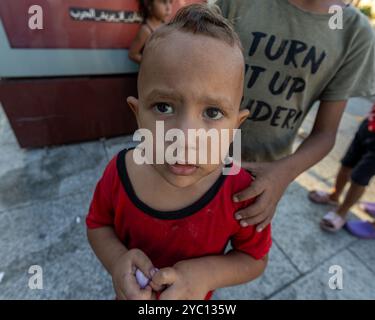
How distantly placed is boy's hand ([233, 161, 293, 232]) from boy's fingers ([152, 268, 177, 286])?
275 millimetres

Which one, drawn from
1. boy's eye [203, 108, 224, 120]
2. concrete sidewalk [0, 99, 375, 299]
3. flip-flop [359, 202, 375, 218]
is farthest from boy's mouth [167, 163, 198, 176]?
flip-flop [359, 202, 375, 218]

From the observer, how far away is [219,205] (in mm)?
825

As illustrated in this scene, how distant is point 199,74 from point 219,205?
0.42 meters

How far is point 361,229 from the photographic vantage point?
2320 mm

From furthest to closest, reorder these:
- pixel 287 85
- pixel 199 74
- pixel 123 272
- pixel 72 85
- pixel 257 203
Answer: pixel 72 85 < pixel 287 85 < pixel 257 203 < pixel 123 272 < pixel 199 74

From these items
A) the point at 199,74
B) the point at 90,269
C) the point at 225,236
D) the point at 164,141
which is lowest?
the point at 90,269

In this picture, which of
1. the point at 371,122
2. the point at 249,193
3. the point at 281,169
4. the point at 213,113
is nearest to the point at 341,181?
the point at 371,122

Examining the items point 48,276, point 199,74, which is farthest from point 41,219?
point 199,74

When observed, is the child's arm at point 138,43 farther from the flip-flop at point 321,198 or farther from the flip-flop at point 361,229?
the flip-flop at point 361,229

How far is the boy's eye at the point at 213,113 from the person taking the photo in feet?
2.15

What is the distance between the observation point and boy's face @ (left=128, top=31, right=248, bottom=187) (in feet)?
1.99

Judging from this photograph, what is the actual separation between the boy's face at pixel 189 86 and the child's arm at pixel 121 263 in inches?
10.6

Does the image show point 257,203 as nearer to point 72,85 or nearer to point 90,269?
point 90,269

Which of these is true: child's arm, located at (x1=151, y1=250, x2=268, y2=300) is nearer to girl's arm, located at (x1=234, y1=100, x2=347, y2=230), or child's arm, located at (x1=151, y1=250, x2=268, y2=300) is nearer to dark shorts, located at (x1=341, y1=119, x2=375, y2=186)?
girl's arm, located at (x1=234, y1=100, x2=347, y2=230)
